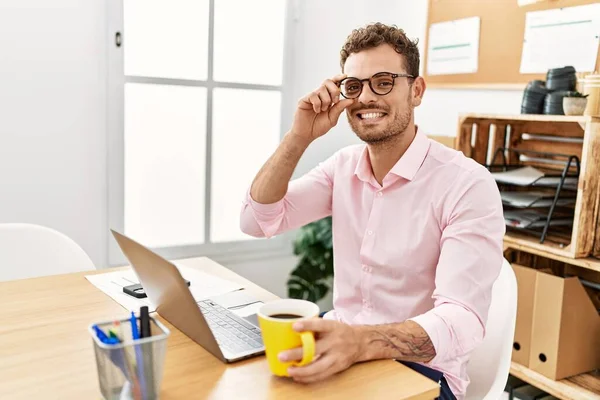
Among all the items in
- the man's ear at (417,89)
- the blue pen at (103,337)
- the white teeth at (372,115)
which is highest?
the man's ear at (417,89)

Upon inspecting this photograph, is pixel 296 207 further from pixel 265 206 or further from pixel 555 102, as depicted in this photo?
pixel 555 102

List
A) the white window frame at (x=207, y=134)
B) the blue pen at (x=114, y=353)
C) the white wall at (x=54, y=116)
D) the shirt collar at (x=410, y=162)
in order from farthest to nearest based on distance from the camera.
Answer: the white window frame at (x=207, y=134) < the white wall at (x=54, y=116) < the shirt collar at (x=410, y=162) < the blue pen at (x=114, y=353)

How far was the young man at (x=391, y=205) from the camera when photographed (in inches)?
45.3

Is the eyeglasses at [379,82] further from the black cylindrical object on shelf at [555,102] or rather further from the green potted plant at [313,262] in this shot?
the green potted plant at [313,262]

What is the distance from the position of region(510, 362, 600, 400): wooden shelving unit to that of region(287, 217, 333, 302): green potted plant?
1069 millimetres

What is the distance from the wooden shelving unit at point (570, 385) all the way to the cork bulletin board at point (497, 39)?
1.11 m

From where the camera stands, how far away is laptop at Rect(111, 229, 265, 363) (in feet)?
2.86

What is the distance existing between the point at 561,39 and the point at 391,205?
126cm

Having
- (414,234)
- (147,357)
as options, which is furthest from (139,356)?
(414,234)

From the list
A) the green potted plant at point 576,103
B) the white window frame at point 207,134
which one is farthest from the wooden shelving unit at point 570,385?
the white window frame at point 207,134

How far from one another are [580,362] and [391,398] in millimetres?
1449

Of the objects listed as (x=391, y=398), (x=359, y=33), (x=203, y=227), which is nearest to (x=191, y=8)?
(x=203, y=227)

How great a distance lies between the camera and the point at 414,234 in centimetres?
129

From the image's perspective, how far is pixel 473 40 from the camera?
2.48 metres
